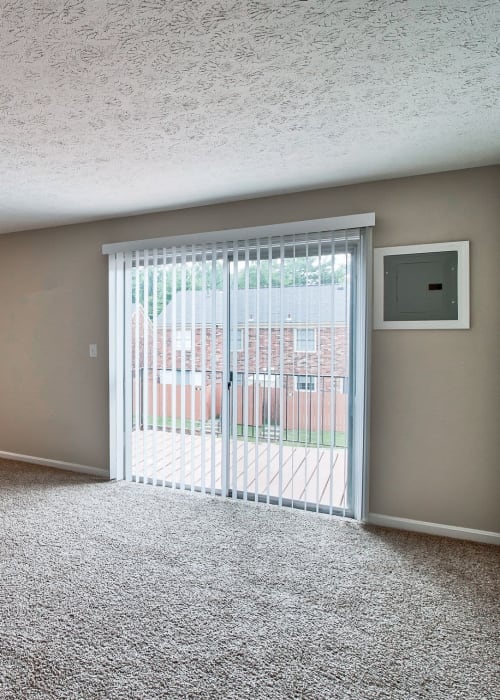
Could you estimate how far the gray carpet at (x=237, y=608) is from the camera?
5.50 feet

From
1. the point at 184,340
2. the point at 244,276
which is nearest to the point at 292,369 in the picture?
the point at 244,276

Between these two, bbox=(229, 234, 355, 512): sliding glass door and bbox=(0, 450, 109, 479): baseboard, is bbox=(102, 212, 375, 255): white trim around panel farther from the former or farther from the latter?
bbox=(0, 450, 109, 479): baseboard

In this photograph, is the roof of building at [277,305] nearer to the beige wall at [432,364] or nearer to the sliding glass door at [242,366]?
the sliding glass door at [242,366]

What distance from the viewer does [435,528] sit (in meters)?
2.96

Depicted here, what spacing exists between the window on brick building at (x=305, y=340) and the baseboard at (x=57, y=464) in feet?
7.68

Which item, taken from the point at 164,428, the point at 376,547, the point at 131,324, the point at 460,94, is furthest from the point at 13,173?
the point at 376,547

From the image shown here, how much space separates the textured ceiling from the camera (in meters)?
1.45

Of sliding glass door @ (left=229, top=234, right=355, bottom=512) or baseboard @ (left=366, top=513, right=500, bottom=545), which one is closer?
baseboard @ (left=366, top=513, right=500, bottom=545)

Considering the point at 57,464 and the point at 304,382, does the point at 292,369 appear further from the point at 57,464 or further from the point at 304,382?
the point at 57,464

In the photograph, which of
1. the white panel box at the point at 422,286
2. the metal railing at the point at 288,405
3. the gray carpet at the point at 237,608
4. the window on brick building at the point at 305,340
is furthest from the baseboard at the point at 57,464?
the white panel box at the point at 422,286

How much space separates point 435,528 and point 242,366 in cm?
185

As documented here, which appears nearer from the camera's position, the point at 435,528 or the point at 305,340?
the point at 435,528

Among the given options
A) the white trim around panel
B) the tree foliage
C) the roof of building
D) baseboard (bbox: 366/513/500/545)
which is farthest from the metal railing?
the white trim around panel

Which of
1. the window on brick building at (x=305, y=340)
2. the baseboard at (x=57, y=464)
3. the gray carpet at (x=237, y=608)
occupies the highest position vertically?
the window on brick building at (x=305, y=340)
